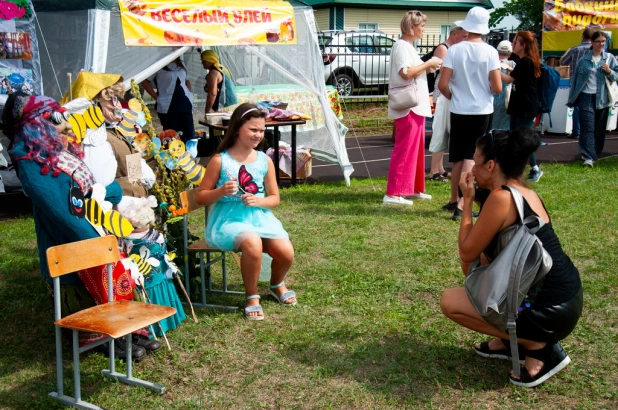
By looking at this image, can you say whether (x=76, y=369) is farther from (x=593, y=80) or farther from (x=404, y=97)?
(x=593, y=80)

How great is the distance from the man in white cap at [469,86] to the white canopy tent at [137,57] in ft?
7.04

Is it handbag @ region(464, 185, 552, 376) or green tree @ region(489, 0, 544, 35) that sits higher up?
green tree @ region(489, 0, 544, 35)

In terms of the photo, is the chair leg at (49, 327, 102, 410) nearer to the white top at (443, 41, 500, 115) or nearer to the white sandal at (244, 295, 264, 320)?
the white sandal at (244, 295, 264, 320)

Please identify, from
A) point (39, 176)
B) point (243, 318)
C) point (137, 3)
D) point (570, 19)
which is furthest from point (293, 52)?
point (570, 19)

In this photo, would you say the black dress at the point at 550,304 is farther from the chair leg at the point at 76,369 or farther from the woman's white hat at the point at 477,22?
the woman's white hat at the point at 477,22

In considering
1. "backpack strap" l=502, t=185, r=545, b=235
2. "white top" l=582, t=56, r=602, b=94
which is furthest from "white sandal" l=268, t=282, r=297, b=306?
"white top" l=582, t=56, r=602, b=94

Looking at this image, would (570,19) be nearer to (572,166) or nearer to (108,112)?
(572,166)

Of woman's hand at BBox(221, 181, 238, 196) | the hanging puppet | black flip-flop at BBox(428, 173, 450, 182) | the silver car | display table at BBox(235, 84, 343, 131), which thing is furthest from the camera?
the silver car

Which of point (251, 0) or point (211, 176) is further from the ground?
point (251, 0)

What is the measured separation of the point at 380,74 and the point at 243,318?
48.3 feet

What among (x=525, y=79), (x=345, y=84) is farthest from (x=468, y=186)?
(x=345, y=84)

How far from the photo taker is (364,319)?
13.6ft

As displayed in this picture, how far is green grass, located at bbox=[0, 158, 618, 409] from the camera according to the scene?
10.6 feet

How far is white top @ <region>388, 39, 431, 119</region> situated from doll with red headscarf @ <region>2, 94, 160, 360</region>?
3919mm
